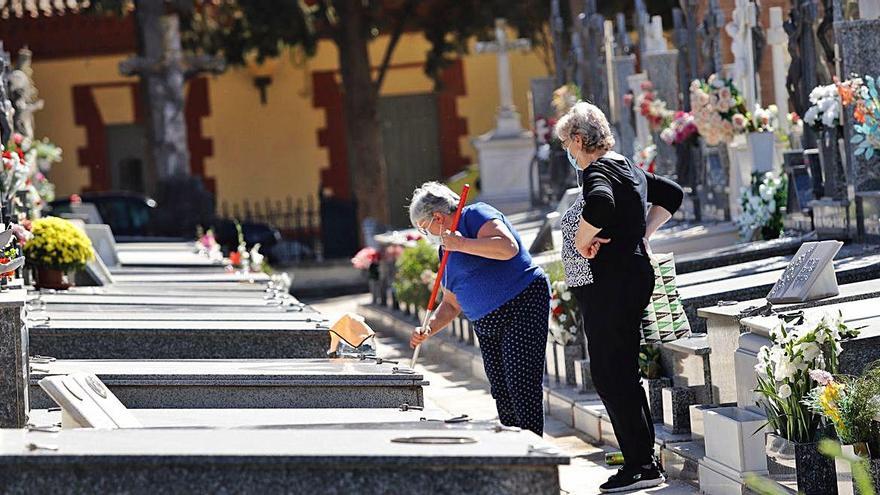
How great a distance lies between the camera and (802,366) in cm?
601

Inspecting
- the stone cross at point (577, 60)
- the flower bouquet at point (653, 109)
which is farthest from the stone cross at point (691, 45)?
the stone cross at point (577, 60)

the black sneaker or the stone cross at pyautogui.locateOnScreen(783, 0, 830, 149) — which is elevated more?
the stone cross at pyautogui.locateOnScreen(783, 0, 830, 149)

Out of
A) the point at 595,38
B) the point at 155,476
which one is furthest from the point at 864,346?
the point at 595,38

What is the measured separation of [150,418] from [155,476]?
1.78 metres

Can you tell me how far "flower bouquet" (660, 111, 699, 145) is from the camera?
13.8m

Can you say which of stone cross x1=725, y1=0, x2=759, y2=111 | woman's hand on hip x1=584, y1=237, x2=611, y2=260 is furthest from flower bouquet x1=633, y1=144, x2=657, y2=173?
woman's hand on hip x1=584, y1=237, x2=611, y2=260

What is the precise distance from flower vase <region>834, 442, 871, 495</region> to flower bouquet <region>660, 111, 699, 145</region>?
814 cm

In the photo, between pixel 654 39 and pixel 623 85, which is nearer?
pixel 654 39

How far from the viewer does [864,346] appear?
611 centimetres

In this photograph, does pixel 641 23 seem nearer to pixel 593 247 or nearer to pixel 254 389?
pixel 593 247

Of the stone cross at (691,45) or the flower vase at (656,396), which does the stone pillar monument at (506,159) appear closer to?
the stone cross at (691,45)

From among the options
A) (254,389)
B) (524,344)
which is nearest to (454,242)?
(524,344)

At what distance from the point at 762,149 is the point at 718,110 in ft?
2.00

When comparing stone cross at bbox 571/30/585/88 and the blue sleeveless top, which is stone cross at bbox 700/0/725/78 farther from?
the blue sleeveless top
